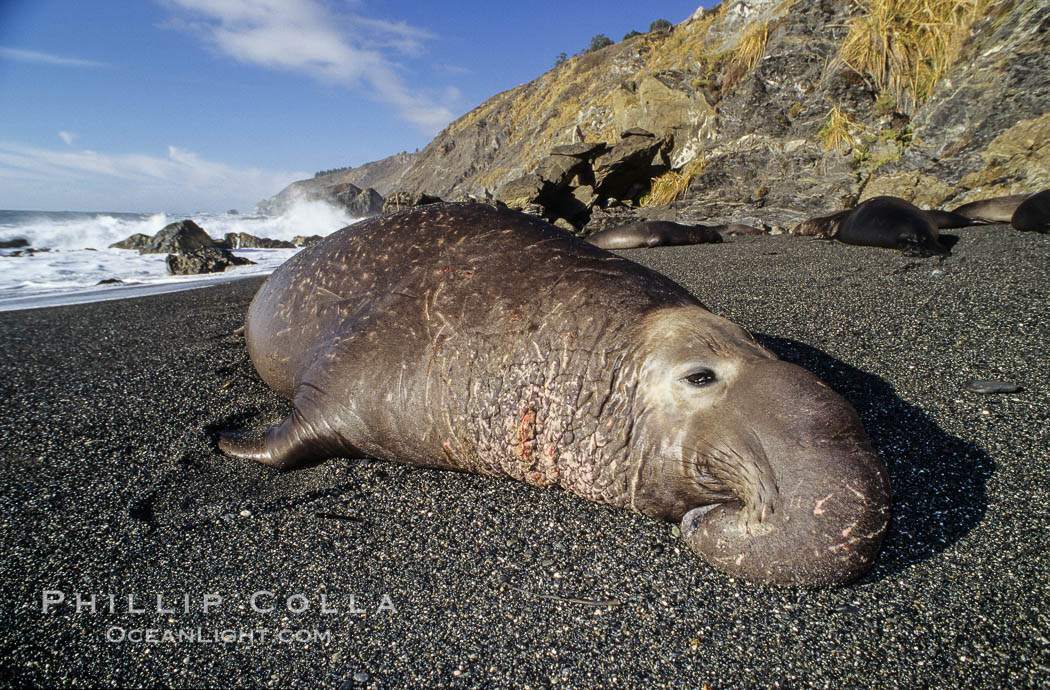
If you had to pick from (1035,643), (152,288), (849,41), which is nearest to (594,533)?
(1035,643)

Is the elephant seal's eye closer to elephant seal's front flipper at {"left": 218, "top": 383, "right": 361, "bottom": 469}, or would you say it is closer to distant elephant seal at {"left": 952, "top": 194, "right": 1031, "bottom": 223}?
elephant seal's front flipper at {"left": 218, "top": 383, "right": 361, "bottom": 469}

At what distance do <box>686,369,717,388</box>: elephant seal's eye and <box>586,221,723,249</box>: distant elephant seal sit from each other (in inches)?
336

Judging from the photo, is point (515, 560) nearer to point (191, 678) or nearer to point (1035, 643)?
point (191, 678)

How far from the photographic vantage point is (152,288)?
30.6 ft

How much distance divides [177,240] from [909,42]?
20.0 meters

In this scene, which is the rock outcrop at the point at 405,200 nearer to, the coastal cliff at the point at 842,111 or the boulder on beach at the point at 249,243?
the coastal cliff at the point at 842,111

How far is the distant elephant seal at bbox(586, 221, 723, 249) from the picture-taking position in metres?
9.92

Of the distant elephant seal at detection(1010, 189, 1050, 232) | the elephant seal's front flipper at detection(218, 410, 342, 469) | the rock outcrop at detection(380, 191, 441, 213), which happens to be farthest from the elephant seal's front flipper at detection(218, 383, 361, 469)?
the rock outcrop at detection(380, 191, 441, 213)

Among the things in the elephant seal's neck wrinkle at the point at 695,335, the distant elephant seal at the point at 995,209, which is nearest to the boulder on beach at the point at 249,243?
the distant elephant seal at the point at 995,209

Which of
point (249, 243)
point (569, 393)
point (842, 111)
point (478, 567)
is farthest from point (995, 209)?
point (249, 243)

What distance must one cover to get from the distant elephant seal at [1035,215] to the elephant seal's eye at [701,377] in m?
7.50

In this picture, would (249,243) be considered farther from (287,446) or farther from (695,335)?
(695,335)

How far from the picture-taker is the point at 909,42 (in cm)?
1020

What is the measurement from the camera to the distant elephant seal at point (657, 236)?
992cm
